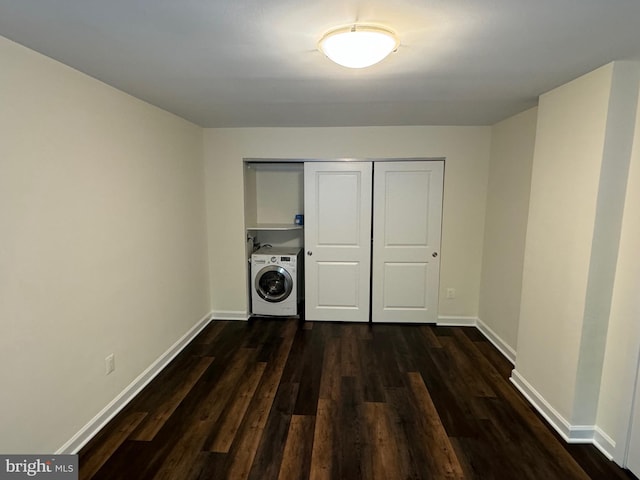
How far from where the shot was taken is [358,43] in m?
1.52

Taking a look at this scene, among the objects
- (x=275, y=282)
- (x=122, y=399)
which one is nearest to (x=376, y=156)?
(x=275, y=282)

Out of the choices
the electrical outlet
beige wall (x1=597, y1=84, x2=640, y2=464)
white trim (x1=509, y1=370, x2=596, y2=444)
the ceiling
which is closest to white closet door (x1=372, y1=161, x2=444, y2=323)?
the ceiling

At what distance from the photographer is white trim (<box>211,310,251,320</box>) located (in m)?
4.26

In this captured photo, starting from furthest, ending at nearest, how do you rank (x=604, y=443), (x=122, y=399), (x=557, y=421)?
1. (x=122, y=399)
2. (x=557, y=421)
3. (x=604, y=443)

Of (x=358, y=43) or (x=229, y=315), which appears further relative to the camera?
(x=229, y=315)

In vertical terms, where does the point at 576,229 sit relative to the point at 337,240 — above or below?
above

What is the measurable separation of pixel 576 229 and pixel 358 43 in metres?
1.76

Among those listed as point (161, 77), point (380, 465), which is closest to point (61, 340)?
point (161, 77)

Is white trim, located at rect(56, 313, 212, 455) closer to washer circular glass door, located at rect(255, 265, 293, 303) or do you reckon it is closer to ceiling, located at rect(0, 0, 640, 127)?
washer circular glass door, located at rect(255, 265, 293, 303)

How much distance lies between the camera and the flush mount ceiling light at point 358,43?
1.49 meters

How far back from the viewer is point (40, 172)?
5.92 feet

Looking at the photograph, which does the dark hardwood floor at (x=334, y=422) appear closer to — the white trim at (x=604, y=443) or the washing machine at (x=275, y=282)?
the white trim at (x=604, y=443)

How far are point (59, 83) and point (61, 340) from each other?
1461 millimetres

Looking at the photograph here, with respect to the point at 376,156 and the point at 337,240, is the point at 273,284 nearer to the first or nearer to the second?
the point at 337,240
